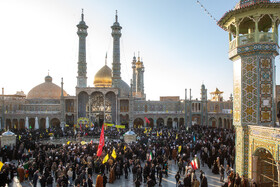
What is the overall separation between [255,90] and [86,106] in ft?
95.0

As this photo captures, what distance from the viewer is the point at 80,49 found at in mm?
35656

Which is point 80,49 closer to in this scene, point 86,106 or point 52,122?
point 86,106

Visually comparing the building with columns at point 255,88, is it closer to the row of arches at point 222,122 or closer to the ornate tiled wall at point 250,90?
the ornate tiled wall at point 250,90

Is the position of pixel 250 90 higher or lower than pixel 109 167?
higher

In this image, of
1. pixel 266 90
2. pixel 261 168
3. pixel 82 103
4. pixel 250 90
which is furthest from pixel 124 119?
pixel 266 90

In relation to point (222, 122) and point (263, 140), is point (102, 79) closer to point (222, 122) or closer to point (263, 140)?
point (222, 122)

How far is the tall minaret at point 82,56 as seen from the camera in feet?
115

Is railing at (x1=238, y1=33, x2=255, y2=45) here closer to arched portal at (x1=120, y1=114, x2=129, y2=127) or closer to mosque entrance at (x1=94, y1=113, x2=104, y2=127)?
arched portal at (x1=120, y1=114, x2=129, y2=127)

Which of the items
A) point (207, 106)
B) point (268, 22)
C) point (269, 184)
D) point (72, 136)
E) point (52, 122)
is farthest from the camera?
point (207, 106)

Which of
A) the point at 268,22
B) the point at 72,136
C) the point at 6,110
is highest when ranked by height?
the point at 268,22

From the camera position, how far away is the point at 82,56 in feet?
116

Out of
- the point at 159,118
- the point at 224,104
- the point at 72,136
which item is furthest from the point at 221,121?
the point at 72,136

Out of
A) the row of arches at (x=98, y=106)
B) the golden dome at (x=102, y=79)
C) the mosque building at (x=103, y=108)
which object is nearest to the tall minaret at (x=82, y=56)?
the mosque building at (x=103, y=108)

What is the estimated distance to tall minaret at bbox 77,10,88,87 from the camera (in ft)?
115
